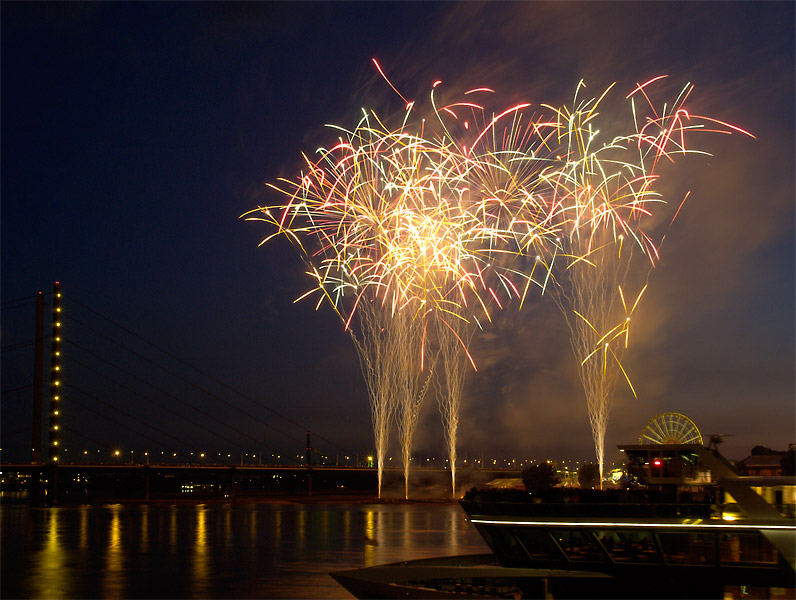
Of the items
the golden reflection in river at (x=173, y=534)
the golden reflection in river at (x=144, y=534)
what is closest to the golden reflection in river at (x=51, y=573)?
the golden reflection in river at (x=144, y=534)

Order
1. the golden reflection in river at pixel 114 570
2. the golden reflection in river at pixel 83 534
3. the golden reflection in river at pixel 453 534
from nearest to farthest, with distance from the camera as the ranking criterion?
1. the golden reflection in river at pixel 114 570
2. the golden reflection in river at pixel 453 534
3. the golden reflection in river at pixel 83 534

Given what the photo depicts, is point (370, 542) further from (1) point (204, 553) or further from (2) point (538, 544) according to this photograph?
(2) point (538, 544)

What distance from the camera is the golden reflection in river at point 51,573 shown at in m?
23.7

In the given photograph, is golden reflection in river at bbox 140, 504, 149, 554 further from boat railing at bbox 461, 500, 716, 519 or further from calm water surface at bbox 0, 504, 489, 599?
boat railing at bbox 461, 500, 716, 519

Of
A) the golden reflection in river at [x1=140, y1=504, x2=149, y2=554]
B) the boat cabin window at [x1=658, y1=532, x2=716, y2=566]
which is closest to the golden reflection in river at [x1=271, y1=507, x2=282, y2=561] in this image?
the golden reflection in river at [x1=140, y1=504, x2=149, y2=554]

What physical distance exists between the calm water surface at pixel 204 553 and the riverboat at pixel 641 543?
397 centimetres

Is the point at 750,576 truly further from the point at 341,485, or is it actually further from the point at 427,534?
the point at 341,485

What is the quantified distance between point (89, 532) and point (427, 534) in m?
18.3

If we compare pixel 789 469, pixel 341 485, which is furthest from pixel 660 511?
pixel 341 485

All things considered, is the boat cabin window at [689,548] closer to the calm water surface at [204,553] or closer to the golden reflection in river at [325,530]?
the calm water surface at [204,553]

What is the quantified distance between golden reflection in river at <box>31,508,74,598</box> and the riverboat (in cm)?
835

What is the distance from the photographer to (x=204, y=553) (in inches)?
1339

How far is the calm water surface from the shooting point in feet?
80.5

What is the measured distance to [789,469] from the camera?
82.2ft
